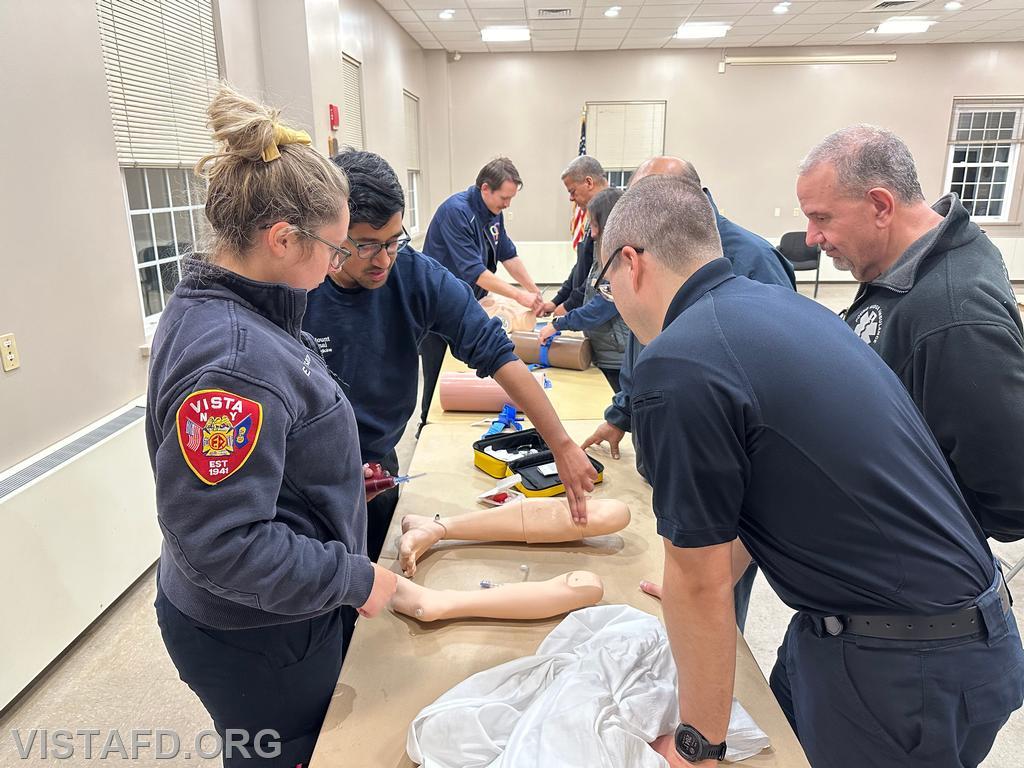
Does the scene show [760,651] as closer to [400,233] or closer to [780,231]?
[400,233]

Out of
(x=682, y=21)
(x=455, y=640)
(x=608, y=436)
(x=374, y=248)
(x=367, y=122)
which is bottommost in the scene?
(x=455, y=640)

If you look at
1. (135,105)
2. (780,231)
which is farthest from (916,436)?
(780,231)

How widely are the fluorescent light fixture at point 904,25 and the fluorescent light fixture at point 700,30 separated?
74.0 inches

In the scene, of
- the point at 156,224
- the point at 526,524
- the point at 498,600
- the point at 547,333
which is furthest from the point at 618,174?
the point at 498,600

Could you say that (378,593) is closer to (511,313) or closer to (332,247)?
(332,247)

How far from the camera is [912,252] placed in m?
1.45

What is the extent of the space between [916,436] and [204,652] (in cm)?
117

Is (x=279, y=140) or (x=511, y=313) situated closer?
(x=279, y=140)

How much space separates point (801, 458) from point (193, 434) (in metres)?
→ 0.82

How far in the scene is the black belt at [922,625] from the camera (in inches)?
40.1

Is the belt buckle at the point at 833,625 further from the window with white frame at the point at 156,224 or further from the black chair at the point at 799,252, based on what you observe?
the black chair at the point at 799,252

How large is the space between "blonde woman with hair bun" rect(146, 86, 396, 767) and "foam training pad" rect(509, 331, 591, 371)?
213 cm

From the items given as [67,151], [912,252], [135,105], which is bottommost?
[912,252]

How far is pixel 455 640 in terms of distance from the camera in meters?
1.26
